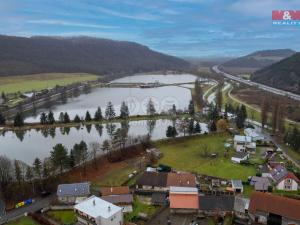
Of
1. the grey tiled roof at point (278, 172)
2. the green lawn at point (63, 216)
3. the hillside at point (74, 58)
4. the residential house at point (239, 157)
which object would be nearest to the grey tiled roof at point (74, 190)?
the green lawn at point (63, 216)

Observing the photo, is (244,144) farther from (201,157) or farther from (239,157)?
(201,157)

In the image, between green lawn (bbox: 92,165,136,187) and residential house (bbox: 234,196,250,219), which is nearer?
residential house (bbox: 234,196,250,219)

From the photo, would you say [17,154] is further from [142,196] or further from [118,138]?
[142,196]

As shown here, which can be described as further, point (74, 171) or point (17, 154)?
point (17, 154)

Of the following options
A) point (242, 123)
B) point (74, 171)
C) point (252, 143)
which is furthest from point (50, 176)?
point (242, 123)

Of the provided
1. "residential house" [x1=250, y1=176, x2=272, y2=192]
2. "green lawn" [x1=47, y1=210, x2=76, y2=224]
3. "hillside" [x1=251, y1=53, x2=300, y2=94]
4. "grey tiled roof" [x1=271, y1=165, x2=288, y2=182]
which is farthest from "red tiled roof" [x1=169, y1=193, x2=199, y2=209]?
"hillside" [x1=251, y1=53, x2=300, y2=94]

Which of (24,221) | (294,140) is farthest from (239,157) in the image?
(24,221)

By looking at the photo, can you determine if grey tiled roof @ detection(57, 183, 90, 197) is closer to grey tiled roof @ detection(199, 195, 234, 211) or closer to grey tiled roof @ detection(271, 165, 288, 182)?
grey tiled roof @ detection(199, 195, 234, 211)

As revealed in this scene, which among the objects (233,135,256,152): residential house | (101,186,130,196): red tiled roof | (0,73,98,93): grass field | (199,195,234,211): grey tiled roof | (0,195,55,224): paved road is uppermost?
(0,73,98,93): grass field
